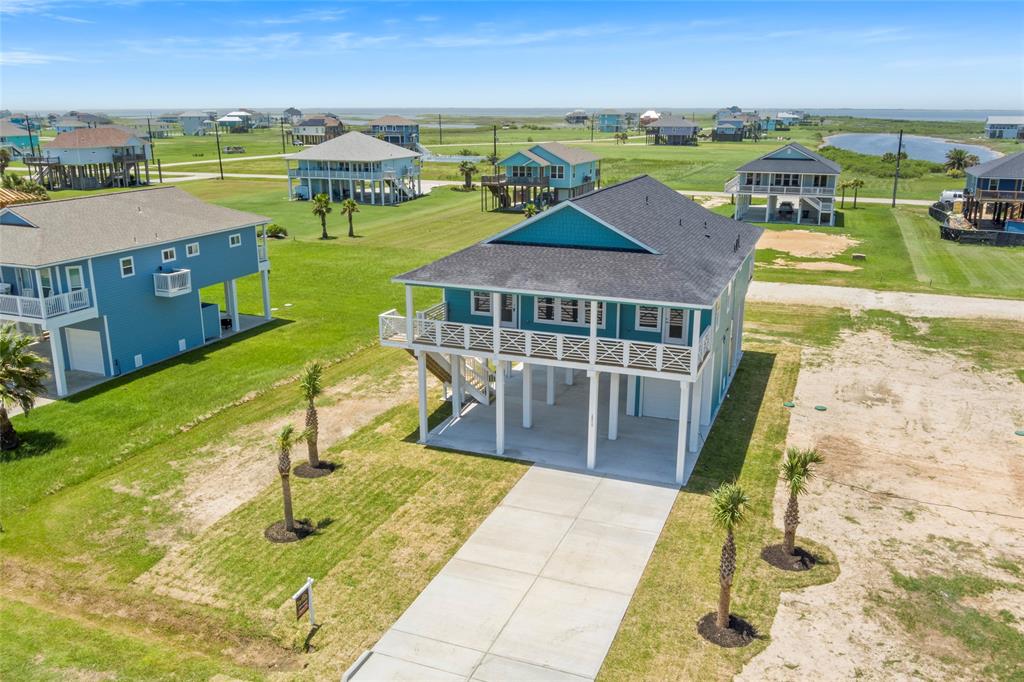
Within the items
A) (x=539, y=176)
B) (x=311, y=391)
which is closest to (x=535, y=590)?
(x=311, y=391)

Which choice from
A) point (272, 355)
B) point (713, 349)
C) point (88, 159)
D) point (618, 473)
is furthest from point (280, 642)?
point (88, 159)

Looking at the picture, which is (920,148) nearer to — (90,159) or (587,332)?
(90,159)

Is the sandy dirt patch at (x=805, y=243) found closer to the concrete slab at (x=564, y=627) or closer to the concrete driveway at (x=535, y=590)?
the concrete driveway at (x=535, y=590)

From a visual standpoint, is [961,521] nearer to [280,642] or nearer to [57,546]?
[280,642]

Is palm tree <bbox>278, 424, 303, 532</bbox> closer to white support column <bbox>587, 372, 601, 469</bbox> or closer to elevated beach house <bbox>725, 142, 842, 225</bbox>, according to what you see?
white support column <bbox>587, 372, 601, 469</bbox>

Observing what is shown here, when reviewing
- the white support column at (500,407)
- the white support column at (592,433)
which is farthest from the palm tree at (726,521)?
the white support column at (500,407)
